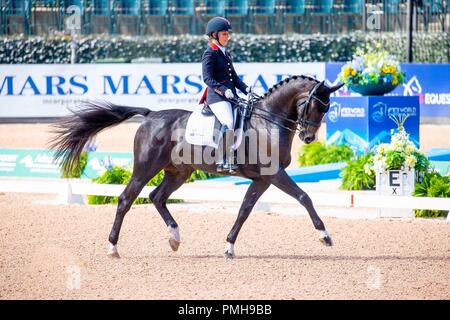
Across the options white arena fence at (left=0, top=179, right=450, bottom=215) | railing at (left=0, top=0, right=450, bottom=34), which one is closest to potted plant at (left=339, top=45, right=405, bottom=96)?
white arena fence at (left=0, top=179, right=450, bottom=215)

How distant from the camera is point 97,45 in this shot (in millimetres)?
26844

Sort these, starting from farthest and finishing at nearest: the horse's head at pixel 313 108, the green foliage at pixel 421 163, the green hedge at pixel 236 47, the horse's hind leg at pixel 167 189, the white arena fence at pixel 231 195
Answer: the green hedge at pixel 236 47 → the green foliage at pixel 421 163 → the white arena fence at pixel 231 195 → the horse's hind leg at pixel 167 189 → the horse's head at pixel 313 108

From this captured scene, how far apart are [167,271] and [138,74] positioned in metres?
14.9

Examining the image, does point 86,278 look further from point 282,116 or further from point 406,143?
point 406,143

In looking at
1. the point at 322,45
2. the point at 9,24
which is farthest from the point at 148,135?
the point at 9,24

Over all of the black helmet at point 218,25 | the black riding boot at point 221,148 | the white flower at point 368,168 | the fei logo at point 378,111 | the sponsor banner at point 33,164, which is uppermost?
the black helmet at point 218,25

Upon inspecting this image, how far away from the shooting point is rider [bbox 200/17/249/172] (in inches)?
336

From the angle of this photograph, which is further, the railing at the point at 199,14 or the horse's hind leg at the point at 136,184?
the railing at the point at 199,14

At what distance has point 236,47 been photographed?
26.5 metres

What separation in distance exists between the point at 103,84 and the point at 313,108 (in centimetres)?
A: 1455

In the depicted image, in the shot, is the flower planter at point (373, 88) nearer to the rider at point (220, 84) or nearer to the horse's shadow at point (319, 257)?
the rider at point (220, 84)

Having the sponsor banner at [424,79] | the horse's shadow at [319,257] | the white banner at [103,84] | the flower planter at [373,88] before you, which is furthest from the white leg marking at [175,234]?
the white banner at [103,84]

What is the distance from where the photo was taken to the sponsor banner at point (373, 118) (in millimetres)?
14516

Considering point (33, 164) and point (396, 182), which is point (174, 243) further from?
point (33, 164)
